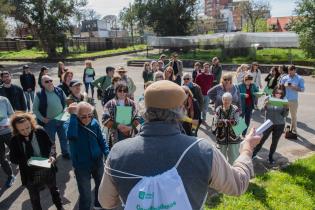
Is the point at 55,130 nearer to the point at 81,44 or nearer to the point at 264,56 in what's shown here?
the point at 264,56

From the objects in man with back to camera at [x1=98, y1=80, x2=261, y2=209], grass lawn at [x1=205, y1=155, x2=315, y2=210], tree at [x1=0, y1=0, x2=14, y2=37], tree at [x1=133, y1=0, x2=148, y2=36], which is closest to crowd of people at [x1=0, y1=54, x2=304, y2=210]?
man with back to camera at [x1=98, y1=80, x2=261, y2=209]

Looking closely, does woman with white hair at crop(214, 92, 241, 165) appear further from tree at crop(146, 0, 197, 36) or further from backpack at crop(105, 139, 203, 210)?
tree at crop(146, 0, 197, 36)

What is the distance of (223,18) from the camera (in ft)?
358

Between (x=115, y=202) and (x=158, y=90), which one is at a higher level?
(x=158, y=90)

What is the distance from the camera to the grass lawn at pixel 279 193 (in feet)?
18.4

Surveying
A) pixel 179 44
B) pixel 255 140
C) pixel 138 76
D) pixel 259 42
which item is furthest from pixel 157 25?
pixel 255 140

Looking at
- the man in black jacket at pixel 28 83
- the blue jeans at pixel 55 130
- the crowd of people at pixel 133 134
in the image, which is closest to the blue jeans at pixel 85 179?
the crowd of people at pixel 133 134

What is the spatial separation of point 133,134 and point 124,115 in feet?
1.74

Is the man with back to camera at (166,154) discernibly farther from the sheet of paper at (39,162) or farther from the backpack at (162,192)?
the sheet of paper at (39,162)

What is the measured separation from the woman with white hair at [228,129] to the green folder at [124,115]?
63.7 inches

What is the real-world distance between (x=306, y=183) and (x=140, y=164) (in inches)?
204

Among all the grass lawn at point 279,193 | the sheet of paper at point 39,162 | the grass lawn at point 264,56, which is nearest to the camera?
the sheet of paper at point 39,162

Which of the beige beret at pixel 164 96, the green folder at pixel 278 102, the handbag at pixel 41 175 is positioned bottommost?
the handbag at pixel 41 175

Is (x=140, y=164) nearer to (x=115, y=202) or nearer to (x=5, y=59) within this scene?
(x=115, y=202)
